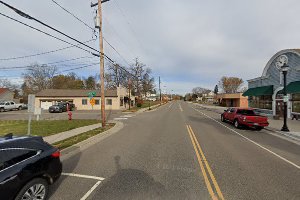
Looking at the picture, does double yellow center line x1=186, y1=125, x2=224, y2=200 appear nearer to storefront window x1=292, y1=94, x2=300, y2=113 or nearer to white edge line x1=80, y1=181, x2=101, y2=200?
white edge line x1=80, y1=181, x2=101, y2=200

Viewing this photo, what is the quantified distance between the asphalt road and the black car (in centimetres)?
63

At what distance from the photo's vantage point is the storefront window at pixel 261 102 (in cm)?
2675

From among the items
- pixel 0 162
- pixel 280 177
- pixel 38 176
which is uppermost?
pixel 0 162

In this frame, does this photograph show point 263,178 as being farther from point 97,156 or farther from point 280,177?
point 97,156

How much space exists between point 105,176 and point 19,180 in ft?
8.47

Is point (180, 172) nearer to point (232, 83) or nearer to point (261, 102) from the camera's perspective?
point (261, 102)

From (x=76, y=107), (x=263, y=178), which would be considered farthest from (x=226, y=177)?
(x=76, y=107)

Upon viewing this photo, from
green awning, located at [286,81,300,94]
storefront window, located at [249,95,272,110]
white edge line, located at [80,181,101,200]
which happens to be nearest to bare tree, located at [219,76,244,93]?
storefront window, located at [249,95,272,110]

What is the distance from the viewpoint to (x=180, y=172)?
258 inches

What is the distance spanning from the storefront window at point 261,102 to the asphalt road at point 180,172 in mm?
18540

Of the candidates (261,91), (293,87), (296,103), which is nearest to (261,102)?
(261,91)

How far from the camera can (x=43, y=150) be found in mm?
4797

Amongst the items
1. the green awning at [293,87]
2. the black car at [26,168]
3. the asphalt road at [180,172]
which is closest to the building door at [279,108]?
the green awning at [293,87]

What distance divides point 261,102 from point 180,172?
26371 mm
